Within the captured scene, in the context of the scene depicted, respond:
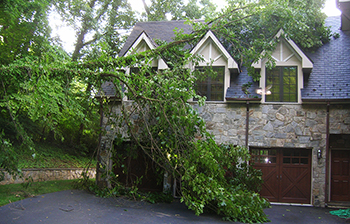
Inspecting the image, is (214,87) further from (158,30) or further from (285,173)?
(158,30)

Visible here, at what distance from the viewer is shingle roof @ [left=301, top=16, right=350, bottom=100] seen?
352 inches

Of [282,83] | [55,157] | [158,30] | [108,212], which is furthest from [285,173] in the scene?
[55,157]

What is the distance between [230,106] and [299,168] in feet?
10.2

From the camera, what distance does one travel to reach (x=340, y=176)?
9.28 meters

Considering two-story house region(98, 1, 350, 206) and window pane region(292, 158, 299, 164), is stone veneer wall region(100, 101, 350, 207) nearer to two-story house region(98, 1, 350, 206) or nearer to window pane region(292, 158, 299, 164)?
two-story house region(98, 1, 350, 206)

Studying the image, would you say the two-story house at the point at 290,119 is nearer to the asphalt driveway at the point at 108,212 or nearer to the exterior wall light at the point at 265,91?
the exterior wall light at the point at 265,91

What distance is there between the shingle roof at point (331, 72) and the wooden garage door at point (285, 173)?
80.2 inches

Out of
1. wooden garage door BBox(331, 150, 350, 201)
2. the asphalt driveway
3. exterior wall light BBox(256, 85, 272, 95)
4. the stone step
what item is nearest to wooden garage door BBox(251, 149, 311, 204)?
the asphalt driveway

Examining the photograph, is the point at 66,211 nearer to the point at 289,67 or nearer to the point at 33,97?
the point at 33,97

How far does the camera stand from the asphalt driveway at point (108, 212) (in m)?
6.02

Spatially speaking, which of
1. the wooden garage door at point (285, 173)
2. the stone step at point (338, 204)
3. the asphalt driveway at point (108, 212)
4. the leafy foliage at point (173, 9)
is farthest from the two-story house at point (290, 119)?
the leafy foliage at point (173, 9)

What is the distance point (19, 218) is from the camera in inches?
226

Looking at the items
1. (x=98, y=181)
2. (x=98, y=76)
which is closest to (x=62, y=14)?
(x=98, y=181)

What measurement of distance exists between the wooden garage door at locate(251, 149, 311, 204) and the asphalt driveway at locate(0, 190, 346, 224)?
19.5 inches
